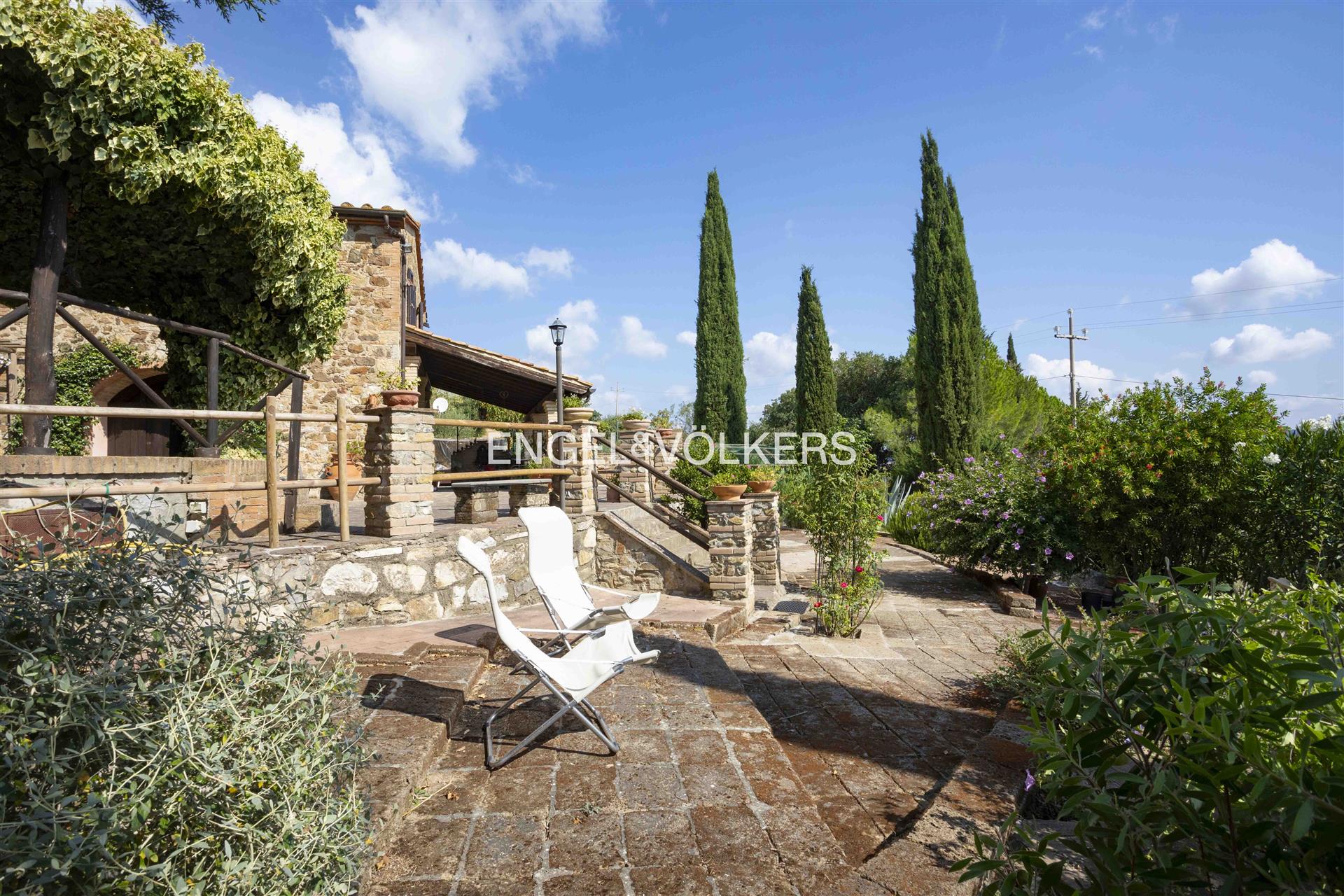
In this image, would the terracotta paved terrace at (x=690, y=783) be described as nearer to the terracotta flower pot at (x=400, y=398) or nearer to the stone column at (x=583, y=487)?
the terracotta flower pot at (x=400, y=398)

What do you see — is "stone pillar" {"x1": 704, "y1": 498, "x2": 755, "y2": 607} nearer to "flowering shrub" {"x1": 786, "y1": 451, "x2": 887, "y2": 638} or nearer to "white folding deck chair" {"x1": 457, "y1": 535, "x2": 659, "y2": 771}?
"flowering shrub" {"x1": 786, "y1": 451, "x2": 887, "y2": 638}

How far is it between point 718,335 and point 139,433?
1365cm

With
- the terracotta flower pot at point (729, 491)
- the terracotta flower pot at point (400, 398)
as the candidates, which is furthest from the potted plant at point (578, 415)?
the terracotta flower pot at point (400, 398)

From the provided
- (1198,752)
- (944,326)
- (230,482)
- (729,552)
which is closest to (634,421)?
(729,552)

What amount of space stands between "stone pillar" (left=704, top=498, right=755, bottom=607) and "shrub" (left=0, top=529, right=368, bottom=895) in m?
4.98

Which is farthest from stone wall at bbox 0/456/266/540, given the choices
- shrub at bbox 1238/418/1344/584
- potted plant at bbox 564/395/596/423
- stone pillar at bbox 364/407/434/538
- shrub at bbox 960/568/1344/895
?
shrub at bbox 1238/418/1344/584

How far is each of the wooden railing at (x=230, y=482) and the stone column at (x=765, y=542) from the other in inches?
165

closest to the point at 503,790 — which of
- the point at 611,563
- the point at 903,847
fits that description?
the point at 903,847

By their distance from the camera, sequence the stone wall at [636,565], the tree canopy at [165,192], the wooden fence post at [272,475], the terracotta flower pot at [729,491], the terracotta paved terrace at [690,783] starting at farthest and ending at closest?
the stone wall at [636,565], the terracotta flower pot at [729,491], the wooden fence post at [272,475], the tree canopy at [165,192], the terracotta paved terrace at [690,783]

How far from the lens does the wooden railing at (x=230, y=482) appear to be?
3.59 meters

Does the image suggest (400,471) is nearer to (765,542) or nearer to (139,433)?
(765,542)

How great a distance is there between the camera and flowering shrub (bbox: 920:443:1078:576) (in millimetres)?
7438

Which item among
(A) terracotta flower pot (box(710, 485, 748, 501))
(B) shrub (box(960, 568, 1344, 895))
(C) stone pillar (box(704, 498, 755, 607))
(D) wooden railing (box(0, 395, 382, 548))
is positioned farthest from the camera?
(A) terracotta flower pot (box(710, 485, 748, 501))

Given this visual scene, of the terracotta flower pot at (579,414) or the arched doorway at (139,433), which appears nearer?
the terracotta flower pot at (579,414)
